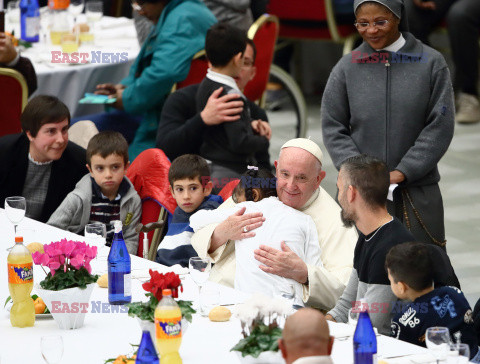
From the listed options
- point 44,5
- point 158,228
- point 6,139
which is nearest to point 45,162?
point 6,139

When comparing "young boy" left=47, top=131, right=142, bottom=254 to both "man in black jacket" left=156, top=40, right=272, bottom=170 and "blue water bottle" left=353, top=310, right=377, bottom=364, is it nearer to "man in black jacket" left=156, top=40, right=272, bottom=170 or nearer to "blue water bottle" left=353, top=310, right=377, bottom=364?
"man in black jacket" left=156, top=40, right=272, bottom=170

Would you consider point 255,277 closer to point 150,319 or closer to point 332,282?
point 332,282

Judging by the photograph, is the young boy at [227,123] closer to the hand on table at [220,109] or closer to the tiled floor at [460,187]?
the hand on table at [220,109]

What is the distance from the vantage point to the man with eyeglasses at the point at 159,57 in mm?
5500

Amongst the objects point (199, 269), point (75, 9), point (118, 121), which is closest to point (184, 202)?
point (199, 269)

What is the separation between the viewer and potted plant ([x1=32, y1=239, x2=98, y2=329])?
3018 mm

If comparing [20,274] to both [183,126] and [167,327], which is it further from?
[183,126]

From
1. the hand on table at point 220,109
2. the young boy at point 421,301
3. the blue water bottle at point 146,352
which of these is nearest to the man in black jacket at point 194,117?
the hand on table at point 220,109

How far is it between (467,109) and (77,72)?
10.9 feet

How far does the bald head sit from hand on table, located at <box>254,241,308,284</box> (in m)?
1.33

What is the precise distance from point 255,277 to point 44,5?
16.1 ft

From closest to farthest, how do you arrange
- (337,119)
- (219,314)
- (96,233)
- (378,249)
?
(219,314)
(378,249)
(96,233)
(337,119)

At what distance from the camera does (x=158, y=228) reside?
4.28m

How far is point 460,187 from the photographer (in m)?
6.41
